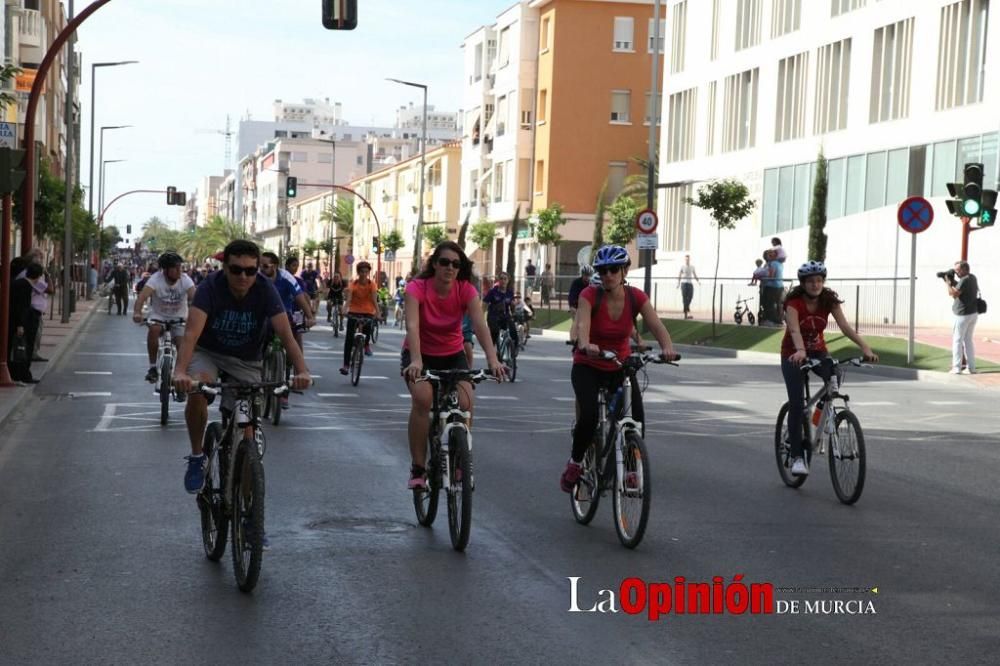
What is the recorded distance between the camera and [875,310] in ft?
107

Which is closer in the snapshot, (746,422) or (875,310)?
(746,422)

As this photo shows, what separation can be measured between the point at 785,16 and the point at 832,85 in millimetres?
4022

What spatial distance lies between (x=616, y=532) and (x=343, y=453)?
172 inches

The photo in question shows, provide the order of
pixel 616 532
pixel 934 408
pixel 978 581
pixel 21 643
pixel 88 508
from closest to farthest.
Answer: pixel 21 643, pixel 978 581, pixel 616 532, pixel 88 508, pixel 934 408

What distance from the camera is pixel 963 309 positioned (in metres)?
23.7

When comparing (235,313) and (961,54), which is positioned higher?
(961,54)

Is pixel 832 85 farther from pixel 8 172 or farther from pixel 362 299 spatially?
pixel 8 172

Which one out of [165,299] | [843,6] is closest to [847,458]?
[165,299]

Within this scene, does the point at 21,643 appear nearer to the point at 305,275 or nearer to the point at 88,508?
the point at 88,508

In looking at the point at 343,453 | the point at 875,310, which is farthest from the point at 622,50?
the point at 343,453

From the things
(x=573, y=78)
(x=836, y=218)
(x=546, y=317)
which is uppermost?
(x=573, y=78)

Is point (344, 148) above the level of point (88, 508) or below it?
above

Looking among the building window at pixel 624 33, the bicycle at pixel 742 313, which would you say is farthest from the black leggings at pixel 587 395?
the building window at pixel 624 33

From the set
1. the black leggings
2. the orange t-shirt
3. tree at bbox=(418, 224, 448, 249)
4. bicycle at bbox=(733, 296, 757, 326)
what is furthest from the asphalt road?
tree at bbox=(418, 224, 448, 249)
